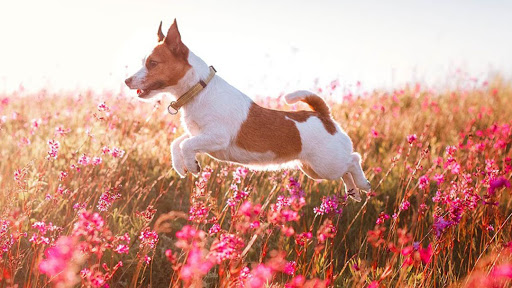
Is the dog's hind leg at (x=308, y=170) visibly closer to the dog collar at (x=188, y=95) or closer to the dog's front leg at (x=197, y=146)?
the dog's front leg at (x=197, y=146)

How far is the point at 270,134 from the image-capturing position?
352 cm

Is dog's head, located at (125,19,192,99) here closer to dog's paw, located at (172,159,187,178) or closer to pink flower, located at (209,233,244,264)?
dog's paw, located at (172,159,187,178)

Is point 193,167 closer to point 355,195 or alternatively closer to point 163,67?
point 163,67

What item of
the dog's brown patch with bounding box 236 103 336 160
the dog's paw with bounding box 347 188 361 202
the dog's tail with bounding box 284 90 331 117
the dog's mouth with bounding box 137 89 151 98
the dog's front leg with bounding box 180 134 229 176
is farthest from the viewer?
the dog's tail with bounding box 284 90 331 117

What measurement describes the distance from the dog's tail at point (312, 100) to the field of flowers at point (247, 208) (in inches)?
23.6

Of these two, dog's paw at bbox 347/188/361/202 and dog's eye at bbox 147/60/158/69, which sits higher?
dog's eye at bbox 147/60/158/69

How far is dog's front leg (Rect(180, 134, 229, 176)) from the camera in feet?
10.4

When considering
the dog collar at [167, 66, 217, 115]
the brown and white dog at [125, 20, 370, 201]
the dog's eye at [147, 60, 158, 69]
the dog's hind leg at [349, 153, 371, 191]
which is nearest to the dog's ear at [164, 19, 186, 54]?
the brown and white dog at [125, 20, 370, 201]

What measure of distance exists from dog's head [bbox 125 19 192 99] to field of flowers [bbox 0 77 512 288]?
20.5 inches

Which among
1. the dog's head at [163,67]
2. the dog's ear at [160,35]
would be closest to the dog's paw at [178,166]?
the dog's head at [163,67]

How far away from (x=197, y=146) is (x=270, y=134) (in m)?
0.60

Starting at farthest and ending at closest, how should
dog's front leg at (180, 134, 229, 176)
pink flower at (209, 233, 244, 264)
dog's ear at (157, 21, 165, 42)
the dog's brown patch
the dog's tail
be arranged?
the dog's tail → dog's ear at (157, 21, 165, 42) → the dog's brown patch → dog's front leg at (180, 134, 229, 176) → pink flower at (209, 233, 244, 264)

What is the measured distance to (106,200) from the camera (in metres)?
2.90

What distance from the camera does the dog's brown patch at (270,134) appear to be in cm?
343
